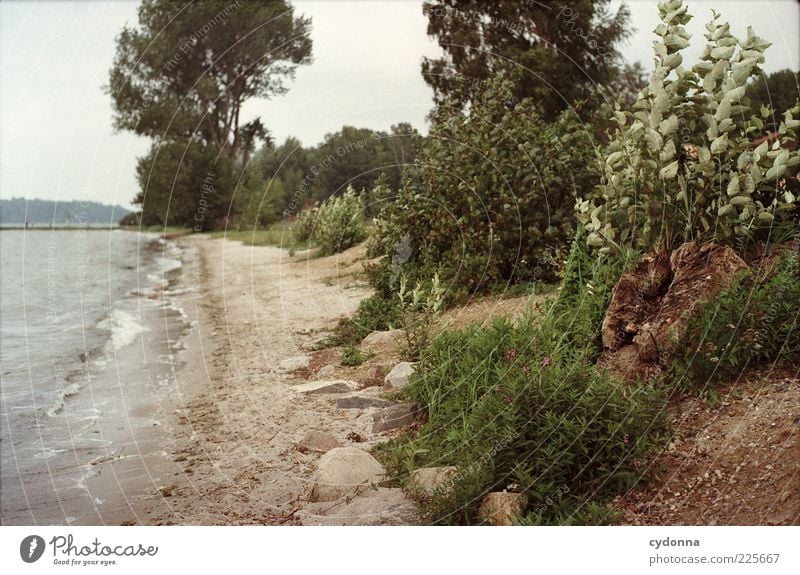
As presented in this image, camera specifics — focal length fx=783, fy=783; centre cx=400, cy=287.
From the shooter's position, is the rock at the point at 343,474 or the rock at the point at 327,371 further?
the rock at the point at 327,371

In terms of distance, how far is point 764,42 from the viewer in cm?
378

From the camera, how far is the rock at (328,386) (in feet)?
12.8

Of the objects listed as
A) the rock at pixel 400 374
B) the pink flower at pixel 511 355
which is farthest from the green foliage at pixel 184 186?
the pink flower at pixel 511 355

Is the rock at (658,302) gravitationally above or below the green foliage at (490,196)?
below

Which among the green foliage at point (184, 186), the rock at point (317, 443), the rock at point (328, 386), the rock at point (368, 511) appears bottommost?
the rock at point (368, 511)

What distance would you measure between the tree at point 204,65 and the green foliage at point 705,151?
184 centimetres

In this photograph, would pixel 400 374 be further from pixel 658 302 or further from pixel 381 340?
pixel 658 302

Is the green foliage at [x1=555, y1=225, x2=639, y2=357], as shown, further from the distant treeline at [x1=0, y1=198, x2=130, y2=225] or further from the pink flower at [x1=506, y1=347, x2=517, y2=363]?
the distant treeline at [x1=0, y1=198, x2=130, y2=225]

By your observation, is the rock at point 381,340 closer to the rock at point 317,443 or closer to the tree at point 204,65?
the rock at point 317,443

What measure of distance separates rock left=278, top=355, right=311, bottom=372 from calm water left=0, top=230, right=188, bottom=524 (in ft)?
2.75

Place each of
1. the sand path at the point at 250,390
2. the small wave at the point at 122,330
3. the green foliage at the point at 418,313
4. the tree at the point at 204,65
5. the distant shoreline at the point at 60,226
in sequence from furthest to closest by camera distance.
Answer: the small wave at the point at 122,330 < the distant shoreline at the point at 60,226 < the tree at the point at 204,65 < the green foliage at the point at 418,313 < the sand path at the point at 250,390
